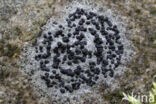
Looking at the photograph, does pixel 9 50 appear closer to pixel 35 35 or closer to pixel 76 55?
pixel 35 35

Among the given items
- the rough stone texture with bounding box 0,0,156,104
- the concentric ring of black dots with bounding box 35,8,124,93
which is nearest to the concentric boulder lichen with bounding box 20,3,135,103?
the concentric ring of black dots with bounding box 35,8,124,93

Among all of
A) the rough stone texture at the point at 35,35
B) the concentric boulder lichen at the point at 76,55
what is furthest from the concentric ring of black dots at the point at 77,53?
the rough stone texture at the point at 35,35

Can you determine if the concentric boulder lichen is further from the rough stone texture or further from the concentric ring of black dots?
the rough stone texture

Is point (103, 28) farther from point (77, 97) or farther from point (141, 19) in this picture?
point (77, 97)

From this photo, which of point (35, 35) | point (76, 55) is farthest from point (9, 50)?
point (76, 55)

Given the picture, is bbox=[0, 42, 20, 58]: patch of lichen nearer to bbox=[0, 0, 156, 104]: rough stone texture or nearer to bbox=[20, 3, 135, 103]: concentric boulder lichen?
bbox=[0, 0, 156, 104]: rough stone texture

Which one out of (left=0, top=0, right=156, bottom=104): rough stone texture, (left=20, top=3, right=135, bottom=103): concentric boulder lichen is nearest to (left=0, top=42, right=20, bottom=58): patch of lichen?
(left=0, top=0, right=156, bottom=104): rough stone texture

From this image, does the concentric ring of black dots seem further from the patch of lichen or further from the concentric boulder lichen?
the patch of lichen
